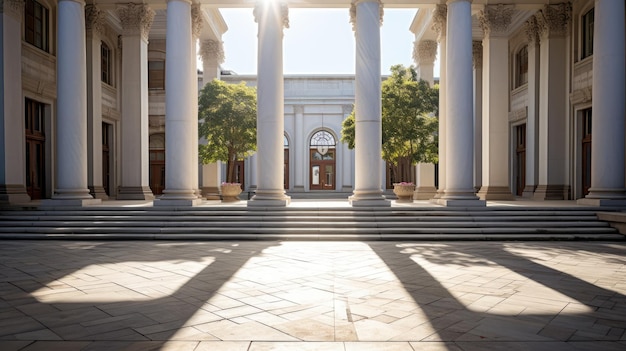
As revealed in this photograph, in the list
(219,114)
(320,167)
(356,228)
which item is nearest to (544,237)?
(356,228)

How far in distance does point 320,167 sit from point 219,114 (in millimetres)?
15583

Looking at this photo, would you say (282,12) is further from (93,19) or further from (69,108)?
(93,19)

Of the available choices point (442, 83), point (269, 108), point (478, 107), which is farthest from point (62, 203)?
point (478, 107)

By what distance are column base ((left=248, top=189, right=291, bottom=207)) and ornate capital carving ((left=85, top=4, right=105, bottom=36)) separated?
37.0 feet

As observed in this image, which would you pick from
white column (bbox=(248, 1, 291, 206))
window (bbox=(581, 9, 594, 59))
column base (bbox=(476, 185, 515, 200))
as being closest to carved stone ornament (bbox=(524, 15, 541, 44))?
window (bbox=(581, 9, 594, 59))

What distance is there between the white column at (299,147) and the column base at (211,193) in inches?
491

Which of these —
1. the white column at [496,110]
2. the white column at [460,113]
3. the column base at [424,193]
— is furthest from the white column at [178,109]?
the white column at [496,110]

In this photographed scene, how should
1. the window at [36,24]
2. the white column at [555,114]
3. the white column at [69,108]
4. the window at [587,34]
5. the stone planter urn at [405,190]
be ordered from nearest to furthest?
the white column at [69,108] → the window at [36,24] → the window at [587,34] → the stone planter urn at [405,190] → the white column at [555,114]

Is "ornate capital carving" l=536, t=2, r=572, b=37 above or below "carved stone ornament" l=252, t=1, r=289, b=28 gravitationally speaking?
above

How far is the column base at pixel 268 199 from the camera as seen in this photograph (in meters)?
14.7

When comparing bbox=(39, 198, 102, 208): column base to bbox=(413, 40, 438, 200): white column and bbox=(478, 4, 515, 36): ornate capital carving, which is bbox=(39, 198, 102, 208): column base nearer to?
bbox=(413, 40, 438, 200): white column

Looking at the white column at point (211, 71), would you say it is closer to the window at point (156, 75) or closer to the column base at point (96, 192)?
the window at point (156, 75)

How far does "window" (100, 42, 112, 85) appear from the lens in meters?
22.5

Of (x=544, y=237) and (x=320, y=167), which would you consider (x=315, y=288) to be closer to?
(x=544, y=237)
